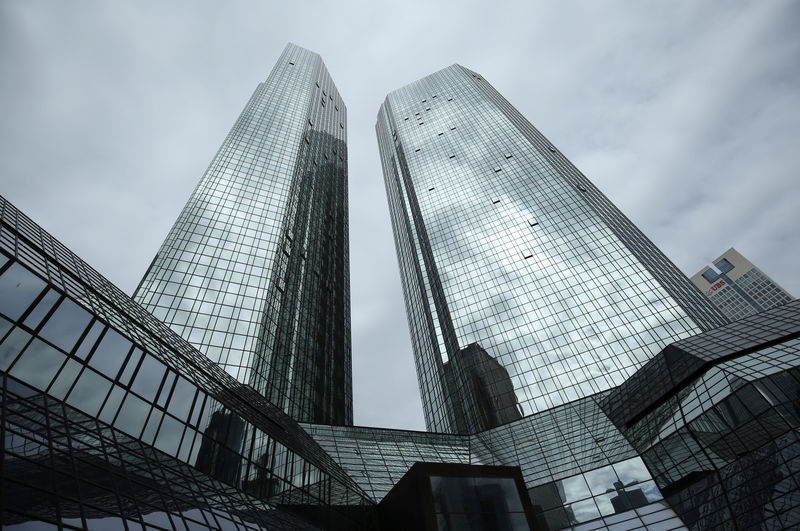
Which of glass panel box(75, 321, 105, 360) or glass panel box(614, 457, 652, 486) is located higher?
glass panel box(75, 321, 105, 360)

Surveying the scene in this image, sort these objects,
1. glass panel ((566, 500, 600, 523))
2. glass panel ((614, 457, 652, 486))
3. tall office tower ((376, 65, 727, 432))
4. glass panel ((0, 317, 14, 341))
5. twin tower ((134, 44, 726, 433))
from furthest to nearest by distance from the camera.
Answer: tall office tower ((376, 65, 727, 432)) → twin tower ((134, 44, 726, 433)) → glass panel ((614, 457, 652, 486)) → glass panel ((566, 500, 600, 523)) → glass panel ((0, 317, 14, 341))

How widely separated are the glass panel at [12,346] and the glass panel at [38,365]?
238mm

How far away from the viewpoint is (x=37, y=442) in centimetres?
1314

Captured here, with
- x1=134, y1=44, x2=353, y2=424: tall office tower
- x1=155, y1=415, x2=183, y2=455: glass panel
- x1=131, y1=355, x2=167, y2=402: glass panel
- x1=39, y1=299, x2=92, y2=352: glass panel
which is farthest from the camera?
x1=134, y1=44, x2=353, y2=424: tall office tower

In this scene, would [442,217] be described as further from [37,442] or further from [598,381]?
[37,442]

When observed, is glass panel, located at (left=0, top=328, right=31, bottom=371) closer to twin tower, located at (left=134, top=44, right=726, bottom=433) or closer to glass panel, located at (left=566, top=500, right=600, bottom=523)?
glass panel, located at (left=566, top=500, right=600, bottom=523)

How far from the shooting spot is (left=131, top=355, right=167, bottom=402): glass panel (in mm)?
21691

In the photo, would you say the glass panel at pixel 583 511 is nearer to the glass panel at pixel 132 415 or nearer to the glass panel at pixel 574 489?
the glass panel at pixel 574 489

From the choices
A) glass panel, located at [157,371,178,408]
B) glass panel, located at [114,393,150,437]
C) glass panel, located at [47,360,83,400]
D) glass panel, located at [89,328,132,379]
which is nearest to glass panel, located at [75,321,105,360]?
glass panel, located at [89,328,132,379]

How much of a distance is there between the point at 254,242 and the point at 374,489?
178 feet

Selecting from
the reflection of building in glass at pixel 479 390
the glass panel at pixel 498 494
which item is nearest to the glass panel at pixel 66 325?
the glass panel at pixel 498 494

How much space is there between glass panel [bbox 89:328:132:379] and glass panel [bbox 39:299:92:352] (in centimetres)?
115

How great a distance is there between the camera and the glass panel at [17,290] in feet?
55.6

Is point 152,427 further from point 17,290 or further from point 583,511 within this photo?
point 583,511
